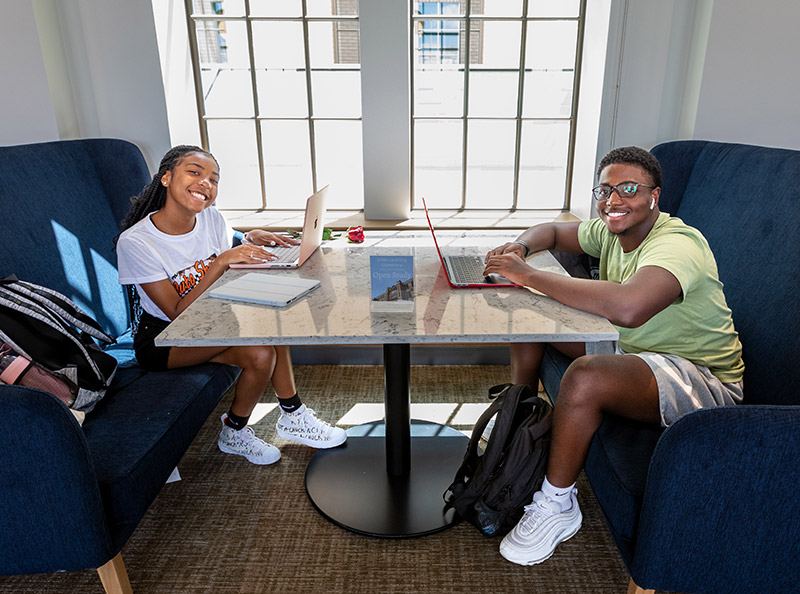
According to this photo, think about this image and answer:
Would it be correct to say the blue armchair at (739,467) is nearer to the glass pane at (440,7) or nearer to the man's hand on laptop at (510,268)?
the man's hand on laptop at (510,268)

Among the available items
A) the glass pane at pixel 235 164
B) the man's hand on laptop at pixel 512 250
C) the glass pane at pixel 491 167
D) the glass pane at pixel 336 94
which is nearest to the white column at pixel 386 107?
the glass pane at pixel 336 94

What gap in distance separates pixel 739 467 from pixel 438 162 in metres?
2.40

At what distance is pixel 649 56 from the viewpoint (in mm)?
2607

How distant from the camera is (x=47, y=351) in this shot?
1.56 m

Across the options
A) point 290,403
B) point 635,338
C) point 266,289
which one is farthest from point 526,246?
point 290,403

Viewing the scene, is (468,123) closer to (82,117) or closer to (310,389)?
(310,389)

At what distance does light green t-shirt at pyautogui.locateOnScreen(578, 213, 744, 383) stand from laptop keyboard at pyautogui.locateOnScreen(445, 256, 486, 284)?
17.0 inches

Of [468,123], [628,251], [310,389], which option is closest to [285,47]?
[468,123]

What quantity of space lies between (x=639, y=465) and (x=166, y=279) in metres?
1.45

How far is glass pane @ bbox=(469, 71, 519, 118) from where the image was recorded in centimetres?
291

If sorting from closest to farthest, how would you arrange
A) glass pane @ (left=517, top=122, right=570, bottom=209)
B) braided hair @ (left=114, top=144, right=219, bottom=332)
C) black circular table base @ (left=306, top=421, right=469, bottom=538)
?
black circular table base @ (left=306, top=421, right=469, bottom=538)
braided hair @ (left=114, top=144, right=219, bottom=332)
glass pane @ (left=517, top=122, right=570, bottom=209)

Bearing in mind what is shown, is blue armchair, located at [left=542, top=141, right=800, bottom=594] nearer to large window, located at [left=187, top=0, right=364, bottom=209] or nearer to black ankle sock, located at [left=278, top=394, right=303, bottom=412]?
black ankle sock, located at [left=278, top=394, right=303, bottom=412]

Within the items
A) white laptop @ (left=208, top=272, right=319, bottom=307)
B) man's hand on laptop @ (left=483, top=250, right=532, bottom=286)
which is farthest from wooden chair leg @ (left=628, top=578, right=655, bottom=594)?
white laptop @ (left=208, top=272, right=319, bottom=307)

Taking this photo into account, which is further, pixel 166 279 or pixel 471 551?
pixel 166 279
